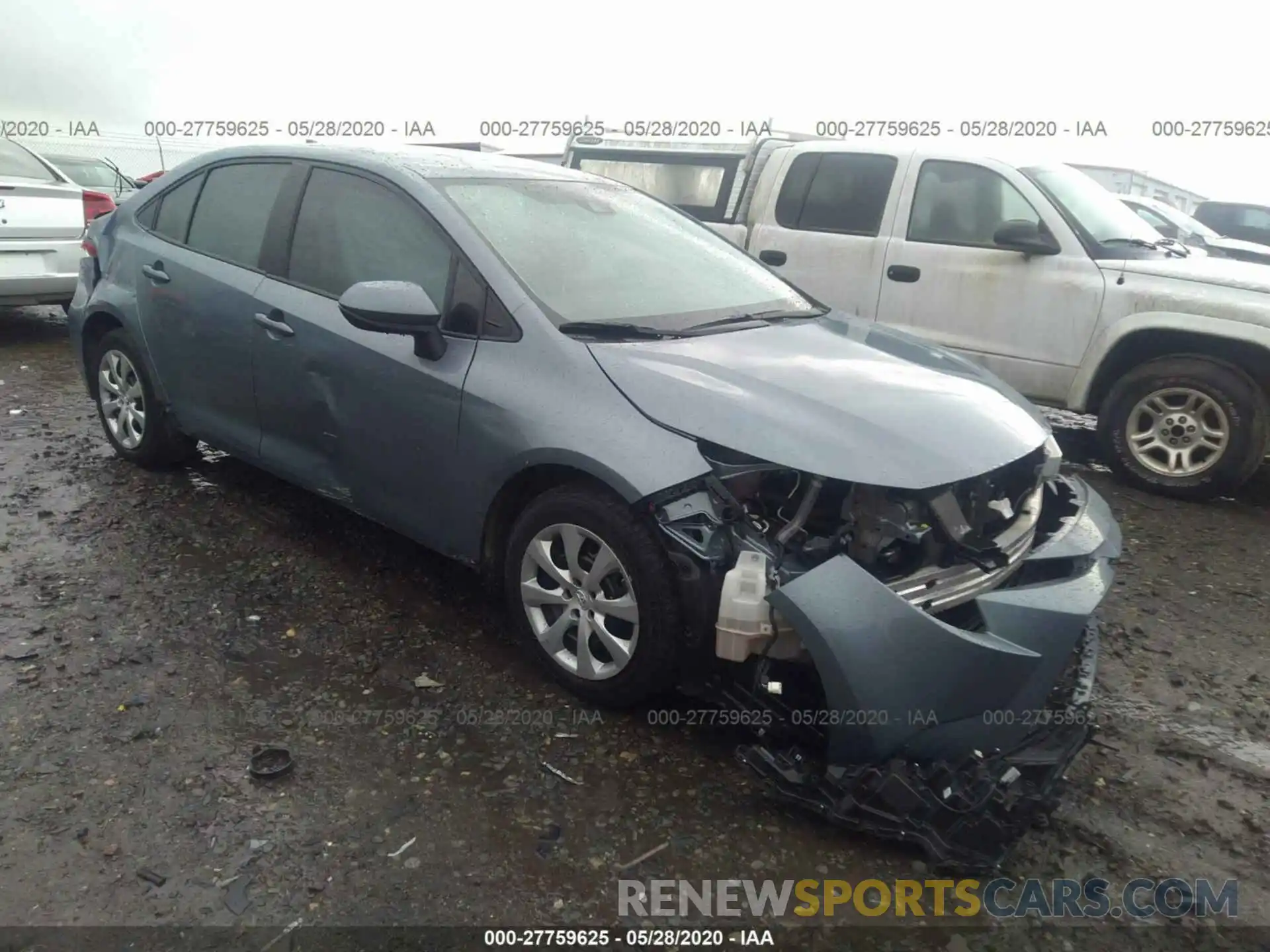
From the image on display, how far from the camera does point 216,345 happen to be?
3.83m

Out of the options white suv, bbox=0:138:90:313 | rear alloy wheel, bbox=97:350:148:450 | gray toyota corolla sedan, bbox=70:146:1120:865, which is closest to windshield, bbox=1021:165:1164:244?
gray toyota corolla sedan, bbox=70:146:1120:865

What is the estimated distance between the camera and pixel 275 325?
353cm

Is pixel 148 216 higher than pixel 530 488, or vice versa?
pixel 148 216

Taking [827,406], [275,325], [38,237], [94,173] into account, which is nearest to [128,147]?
[94,173]

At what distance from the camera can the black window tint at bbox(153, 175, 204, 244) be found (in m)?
4.20

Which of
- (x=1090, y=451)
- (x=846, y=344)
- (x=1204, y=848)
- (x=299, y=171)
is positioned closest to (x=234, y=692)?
(x=299, y=171)

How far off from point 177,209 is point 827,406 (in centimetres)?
323

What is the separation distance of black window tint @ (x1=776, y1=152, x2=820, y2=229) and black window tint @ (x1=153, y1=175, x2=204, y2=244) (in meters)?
3.63

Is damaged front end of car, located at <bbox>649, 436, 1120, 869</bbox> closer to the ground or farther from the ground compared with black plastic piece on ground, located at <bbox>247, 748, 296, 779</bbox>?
farther from the ground

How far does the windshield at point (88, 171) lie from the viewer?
1220 cm

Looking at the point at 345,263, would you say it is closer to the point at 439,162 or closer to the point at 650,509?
the point at 439,162

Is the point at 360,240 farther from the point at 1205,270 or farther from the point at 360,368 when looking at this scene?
the point at 1205,270

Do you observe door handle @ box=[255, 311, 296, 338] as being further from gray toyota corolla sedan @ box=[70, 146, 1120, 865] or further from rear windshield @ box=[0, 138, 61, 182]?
rear windshield @ box=[0, 138, 61, 182]

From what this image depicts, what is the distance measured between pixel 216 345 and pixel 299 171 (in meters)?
0.77
